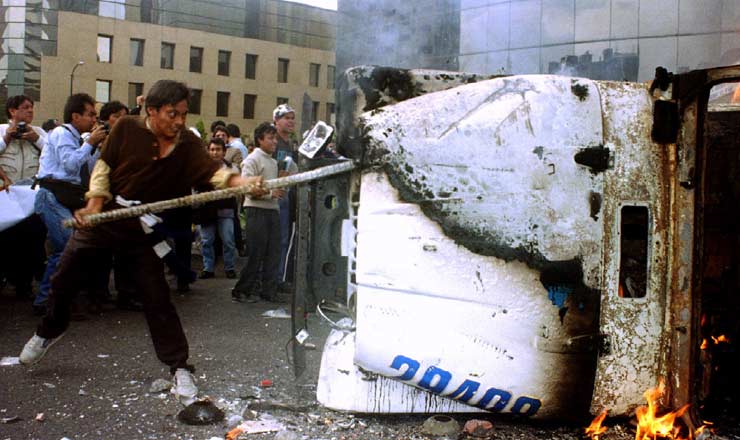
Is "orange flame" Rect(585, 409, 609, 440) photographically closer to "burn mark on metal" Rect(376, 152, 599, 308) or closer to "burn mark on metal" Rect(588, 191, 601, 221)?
"burn mark on metal" Rect(376, 152, 599, 308)

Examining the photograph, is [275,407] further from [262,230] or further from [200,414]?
[262,230]

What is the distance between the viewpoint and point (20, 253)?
6371 millimetres

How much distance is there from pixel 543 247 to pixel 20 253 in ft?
17.0

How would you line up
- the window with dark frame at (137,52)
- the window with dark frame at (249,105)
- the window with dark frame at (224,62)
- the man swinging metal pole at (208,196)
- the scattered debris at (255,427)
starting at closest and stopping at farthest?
the scattered debris at (255,427)
the man swinging metal pole at (208,196)
the window with dark frame at (137,52)
the window with dark frame at (224,62)
the window with dark frame at (249,105)

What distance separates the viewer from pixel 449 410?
328 cm

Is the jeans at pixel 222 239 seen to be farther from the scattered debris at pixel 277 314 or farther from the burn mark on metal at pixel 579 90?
the burn mark on metal at pixel 579 90

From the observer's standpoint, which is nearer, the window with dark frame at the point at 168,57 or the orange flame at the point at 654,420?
the orange flame at the point at 654,420

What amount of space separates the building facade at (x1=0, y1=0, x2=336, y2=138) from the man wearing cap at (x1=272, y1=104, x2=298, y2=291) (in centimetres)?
2893

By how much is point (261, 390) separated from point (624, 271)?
2023 millimetres

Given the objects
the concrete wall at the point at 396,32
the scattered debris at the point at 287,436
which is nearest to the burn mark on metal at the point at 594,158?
the scattered debris at the point at 287,436

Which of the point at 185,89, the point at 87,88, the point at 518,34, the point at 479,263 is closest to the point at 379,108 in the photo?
the point at 479,263

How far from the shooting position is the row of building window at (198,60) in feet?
126

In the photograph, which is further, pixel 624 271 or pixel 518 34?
pixel 518 34

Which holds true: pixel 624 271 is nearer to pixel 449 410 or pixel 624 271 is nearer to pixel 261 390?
pixel 449 410
